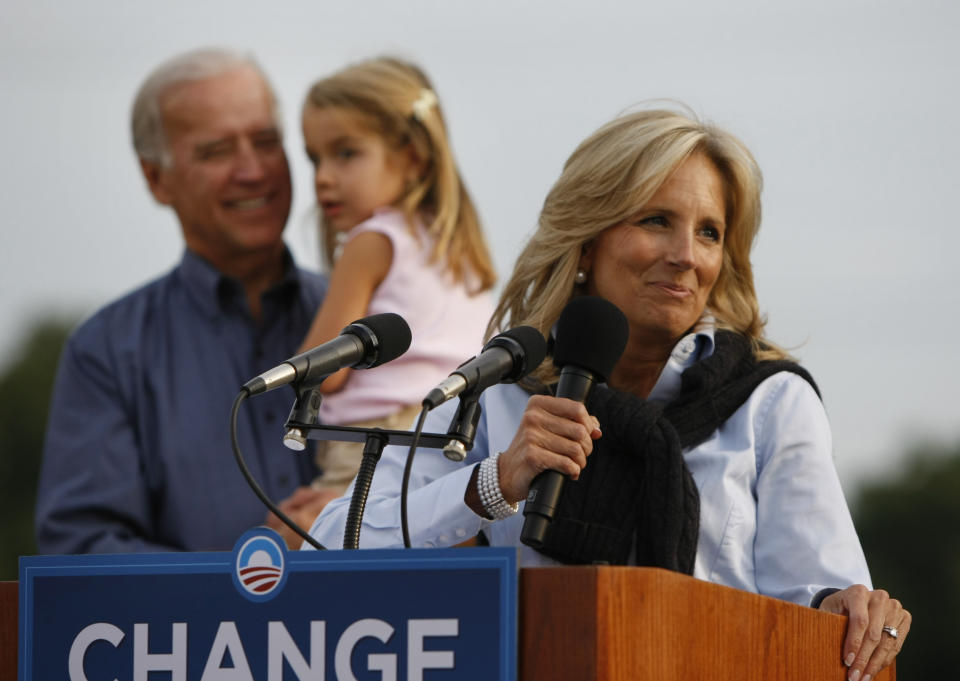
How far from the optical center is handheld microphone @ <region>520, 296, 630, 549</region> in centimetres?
235

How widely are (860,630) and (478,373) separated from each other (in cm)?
81

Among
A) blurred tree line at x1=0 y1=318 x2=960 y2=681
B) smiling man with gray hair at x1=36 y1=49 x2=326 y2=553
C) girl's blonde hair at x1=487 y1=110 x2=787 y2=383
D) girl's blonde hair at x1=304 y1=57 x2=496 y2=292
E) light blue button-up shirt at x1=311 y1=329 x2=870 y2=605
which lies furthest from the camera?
blurred tree line at x1=0 y1=318 x2=960 y2=681

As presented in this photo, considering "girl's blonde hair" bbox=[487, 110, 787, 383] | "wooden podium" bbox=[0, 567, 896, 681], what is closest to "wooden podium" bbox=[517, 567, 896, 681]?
"wooden podium" bbox=[0, 567, 896, 681]

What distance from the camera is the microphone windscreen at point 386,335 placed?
247 centimetres

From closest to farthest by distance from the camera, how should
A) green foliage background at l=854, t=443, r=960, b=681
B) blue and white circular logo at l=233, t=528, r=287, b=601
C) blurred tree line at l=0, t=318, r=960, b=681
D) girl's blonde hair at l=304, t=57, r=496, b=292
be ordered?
blue and white circular logo at l=233, t=528, r=287, b=601, girl's blonde hair at l=304, t=57, r=496, b=292, green foliage background at l=854, t=443, r=960, b=681, blurred tree line at l=0, t=318, r=960, b=681

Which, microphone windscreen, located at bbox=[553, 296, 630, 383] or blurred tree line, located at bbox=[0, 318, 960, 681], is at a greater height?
microphone windscreen, located at bbox=[553, 296, 630, 383]

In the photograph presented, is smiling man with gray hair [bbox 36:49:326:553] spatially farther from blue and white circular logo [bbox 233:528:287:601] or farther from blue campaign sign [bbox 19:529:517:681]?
blue and white circular logo [bbox 233:528:287:601]

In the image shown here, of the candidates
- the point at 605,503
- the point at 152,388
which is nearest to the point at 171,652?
the point at 605,503

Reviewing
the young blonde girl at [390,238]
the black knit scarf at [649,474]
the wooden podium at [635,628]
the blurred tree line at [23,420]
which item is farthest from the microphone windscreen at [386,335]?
the blurred tree line at [23,420]

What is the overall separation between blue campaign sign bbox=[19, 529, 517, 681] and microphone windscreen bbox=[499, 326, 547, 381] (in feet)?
1.41

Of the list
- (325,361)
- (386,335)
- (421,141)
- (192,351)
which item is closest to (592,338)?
(386,335)

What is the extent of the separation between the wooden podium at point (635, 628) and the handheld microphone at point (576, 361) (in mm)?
288

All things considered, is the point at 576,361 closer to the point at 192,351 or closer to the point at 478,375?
the point at 478,375

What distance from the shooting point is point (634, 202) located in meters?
3.21
